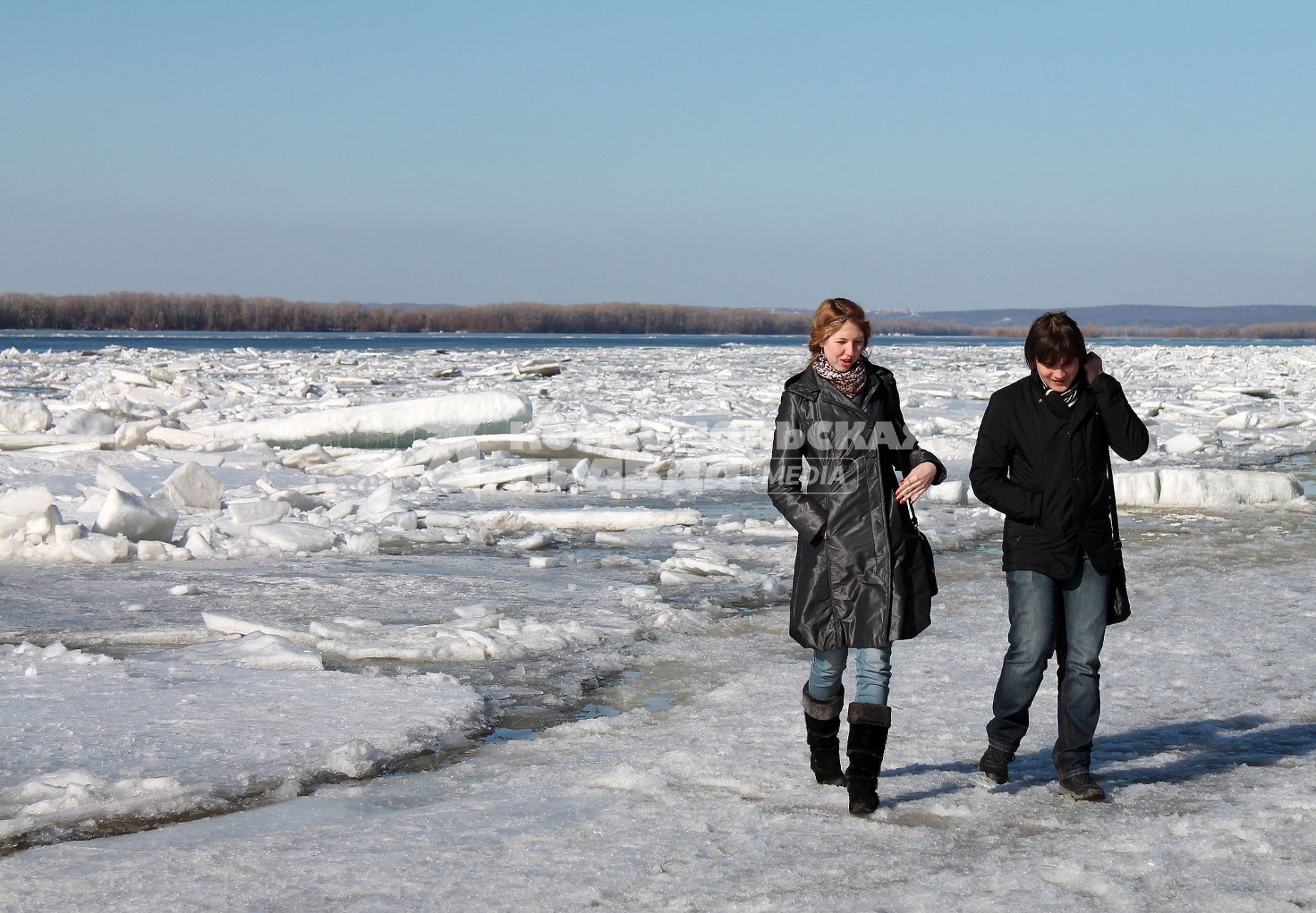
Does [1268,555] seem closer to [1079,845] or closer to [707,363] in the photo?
[1079,845]

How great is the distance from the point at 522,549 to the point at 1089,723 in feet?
16.3

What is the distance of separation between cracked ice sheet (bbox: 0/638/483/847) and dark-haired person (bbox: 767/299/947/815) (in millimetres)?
1388

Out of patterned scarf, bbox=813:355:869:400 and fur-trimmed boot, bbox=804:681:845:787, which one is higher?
patterned scarf, bbox=813:355:869:400

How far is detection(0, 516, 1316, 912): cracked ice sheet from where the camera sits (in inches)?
101

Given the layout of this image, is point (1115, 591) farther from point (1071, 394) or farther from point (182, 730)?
point (182, 730)

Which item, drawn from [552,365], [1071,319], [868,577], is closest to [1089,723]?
[868,577]

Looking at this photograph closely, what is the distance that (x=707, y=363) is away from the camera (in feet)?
116

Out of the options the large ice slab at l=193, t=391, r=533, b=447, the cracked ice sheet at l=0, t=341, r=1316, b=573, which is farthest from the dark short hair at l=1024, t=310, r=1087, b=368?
the large ice slab at l=193, t=391, r=533, b=447

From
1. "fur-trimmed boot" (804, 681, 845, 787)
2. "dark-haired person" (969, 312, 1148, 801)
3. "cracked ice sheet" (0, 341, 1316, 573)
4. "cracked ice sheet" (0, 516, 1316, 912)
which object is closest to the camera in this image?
"cracked ice sheet" (0, 516, 1316, 912)

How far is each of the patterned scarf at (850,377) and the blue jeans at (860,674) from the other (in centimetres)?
67

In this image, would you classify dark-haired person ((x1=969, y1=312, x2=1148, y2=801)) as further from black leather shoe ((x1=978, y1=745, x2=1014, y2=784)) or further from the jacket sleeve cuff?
the jacket sleeve cuff

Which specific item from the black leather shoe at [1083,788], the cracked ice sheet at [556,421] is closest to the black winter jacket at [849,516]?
the black leather shoe at [1083,788]

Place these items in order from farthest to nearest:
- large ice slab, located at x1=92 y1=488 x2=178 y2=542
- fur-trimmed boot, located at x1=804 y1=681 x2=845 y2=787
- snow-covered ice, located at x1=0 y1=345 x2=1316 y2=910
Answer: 1. large ice slab, located at x1=92 y1=488 x2=178 y2=542
2. fur-trimmed boot, located at x1=804 y1=681 x2=845 y2=787
3. snow-covered ice, located at x1=0 y1=345 x2=1316 y2=910

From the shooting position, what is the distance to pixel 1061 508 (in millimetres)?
3121
